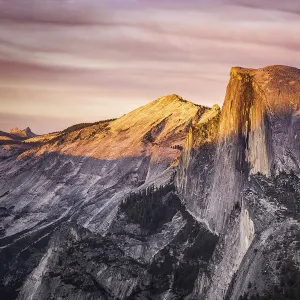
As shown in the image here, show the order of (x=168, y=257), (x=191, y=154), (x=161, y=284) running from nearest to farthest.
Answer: (x=161, y=284), (x=168, y=257), (x=191, y=154)

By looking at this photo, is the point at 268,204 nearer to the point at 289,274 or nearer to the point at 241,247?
the point at 241,247

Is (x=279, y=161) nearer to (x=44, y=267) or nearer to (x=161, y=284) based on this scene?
(x=161, y=284)

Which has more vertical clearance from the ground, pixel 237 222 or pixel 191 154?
pixel 191 154

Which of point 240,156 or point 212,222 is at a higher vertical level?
point 240,156

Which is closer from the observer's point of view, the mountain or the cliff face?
the mountain

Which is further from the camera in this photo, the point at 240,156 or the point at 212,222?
the point at 212,222

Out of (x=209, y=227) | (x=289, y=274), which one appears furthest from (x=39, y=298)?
(x=289, y=274)

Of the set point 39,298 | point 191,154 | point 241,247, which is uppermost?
point 191,154

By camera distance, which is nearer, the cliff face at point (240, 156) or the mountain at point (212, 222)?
the mountain at point (212, 222)

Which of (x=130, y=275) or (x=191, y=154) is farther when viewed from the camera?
(x=191, y=154)

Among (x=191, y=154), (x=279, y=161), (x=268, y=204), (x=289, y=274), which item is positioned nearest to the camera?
(x=289, y=274)
